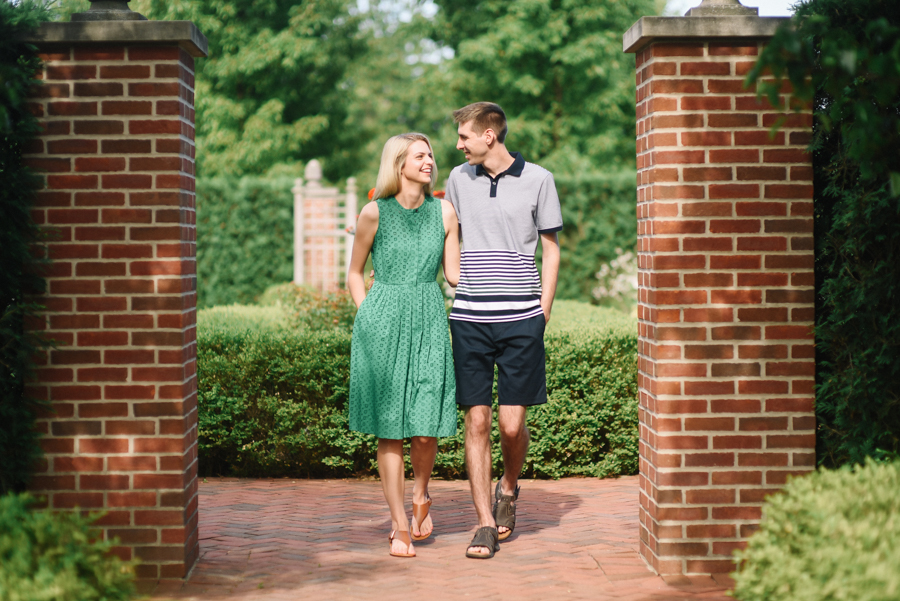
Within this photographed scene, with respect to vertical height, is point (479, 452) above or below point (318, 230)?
below

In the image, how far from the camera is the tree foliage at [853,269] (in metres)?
3.62

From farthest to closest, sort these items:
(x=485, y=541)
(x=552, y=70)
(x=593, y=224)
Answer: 1. (x=552, y=70)
2. (x=593, y=224)
3. (x=485, y=541)

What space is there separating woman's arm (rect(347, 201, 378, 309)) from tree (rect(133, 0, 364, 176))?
17.2m

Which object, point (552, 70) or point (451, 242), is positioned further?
point (552, 70)

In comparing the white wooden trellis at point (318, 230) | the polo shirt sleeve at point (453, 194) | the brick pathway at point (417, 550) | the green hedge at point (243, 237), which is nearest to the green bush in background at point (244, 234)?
the green hedge at point (243, 237)

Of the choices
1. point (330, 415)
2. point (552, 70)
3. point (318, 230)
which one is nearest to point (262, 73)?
point (318, 230)

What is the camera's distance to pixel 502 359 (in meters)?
4.73

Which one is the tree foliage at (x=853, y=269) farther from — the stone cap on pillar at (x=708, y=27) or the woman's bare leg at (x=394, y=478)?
the woman's bare leg at (x=394, y=478)

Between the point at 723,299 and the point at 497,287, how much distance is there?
3.69 feet

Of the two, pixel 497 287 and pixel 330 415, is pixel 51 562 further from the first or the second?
pixel 330 415

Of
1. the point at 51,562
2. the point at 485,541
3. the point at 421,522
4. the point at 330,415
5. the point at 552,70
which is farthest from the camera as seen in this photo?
the point at 552,70

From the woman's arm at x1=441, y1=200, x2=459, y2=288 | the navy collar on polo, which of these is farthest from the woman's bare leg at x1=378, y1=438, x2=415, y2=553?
the navy collar on polo

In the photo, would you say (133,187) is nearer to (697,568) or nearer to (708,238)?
(708,238)

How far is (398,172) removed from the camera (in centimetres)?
456
